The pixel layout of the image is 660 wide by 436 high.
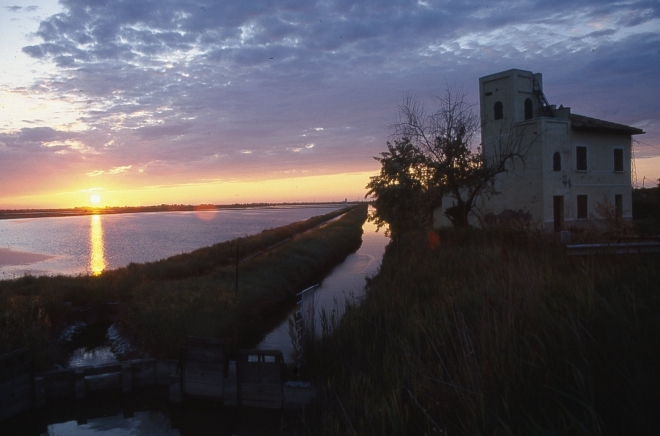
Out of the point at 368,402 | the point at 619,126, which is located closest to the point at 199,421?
the point at 368,402

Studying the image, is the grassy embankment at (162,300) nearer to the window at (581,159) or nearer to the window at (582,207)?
Answer: the window at (582,207)

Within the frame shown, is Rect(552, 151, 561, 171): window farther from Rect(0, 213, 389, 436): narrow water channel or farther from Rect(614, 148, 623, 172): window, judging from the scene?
Rect(0, 213, 389, 436): narrow water channel

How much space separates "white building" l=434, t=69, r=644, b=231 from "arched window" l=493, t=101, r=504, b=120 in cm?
6

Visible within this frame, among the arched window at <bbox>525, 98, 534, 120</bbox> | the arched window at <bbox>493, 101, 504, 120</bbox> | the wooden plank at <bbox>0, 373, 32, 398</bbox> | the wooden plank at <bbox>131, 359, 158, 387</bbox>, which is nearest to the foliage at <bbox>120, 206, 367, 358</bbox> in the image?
the wooden plank at <bbox>131, 359, 158, 387</bbox>

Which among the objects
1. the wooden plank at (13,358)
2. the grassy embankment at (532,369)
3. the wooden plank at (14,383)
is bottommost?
the wooden plank at (14,383)

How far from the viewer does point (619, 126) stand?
3155 centimetres

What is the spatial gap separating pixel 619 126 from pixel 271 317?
88.9 ft

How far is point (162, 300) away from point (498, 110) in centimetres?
2324

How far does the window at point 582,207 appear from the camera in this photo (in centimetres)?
2908

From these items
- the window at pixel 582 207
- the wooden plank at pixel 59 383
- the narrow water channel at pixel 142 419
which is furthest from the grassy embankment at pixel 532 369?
the window at pixel 582 207

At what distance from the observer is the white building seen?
90.0 feet

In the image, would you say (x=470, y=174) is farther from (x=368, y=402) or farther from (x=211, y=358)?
(x=368, y=402)

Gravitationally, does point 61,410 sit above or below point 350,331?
below

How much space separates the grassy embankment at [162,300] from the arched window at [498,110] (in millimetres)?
15077
